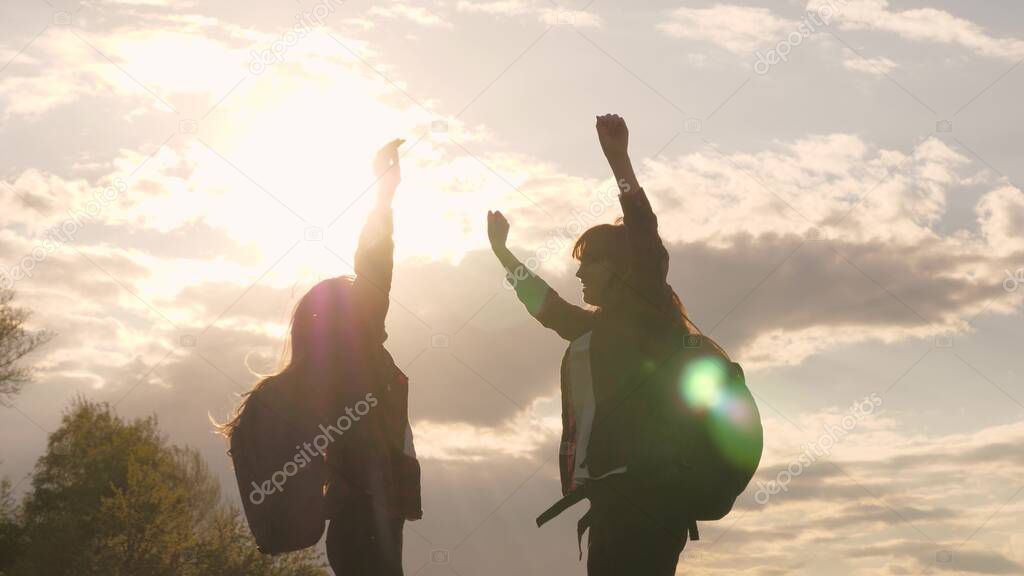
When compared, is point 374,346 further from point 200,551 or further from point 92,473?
point 92,473

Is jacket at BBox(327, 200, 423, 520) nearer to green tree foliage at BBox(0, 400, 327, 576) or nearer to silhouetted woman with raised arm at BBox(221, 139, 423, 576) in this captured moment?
silhouetted woman with raised arm at BBox(221, 139, 423, 576)

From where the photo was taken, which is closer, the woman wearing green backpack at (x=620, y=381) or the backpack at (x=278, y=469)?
the woman wearing green backpack at (x=620, y=381)

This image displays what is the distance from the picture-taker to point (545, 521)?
5.36 metres

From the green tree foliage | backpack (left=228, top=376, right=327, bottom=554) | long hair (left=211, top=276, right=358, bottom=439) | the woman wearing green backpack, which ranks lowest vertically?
the green tree foliage

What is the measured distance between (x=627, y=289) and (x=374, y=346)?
57.2 inches

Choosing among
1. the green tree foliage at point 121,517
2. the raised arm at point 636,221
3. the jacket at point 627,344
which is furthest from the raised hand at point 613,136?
the green tree foliage at point 121,517

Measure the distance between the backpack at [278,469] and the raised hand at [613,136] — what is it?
6.65 ft

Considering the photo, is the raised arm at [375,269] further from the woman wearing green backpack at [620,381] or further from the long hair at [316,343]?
the woman wearing green backpack at [620,381]

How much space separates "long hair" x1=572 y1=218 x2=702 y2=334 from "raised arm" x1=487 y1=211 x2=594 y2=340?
1.21 feet

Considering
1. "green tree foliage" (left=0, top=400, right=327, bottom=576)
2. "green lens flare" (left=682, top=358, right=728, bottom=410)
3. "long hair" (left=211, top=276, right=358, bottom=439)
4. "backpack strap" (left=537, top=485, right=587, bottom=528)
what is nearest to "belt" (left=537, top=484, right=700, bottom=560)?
"backpack strap" (left=537, top=485, right=587, bottom=528)

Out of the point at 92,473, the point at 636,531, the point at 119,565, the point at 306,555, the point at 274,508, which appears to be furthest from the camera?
the point at 92,473

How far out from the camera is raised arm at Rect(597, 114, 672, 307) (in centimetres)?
511

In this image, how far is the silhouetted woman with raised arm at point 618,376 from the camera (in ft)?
16.2

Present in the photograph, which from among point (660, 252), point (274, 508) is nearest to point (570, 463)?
point (660, 252)
